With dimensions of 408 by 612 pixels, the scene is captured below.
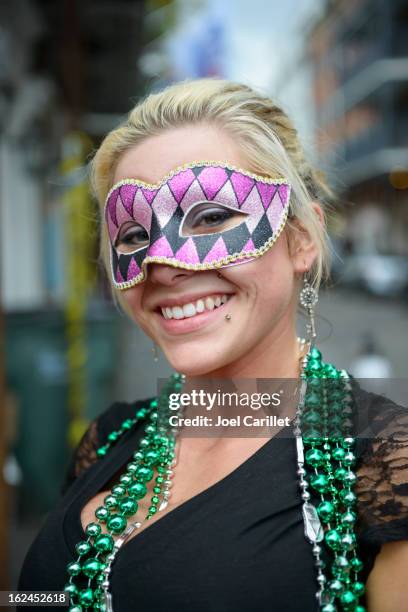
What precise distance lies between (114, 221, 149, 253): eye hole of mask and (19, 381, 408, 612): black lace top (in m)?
0.52

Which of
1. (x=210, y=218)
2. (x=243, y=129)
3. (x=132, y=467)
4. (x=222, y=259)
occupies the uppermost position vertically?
(x=243, y=129)

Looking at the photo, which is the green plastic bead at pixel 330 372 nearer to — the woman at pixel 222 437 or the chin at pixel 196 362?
the woman at pixel 222 437

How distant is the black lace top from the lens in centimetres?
111

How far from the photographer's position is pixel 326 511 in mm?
1162

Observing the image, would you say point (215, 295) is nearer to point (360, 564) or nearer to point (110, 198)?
point (110, 198)

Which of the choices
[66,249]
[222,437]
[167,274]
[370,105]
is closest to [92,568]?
[222,437]

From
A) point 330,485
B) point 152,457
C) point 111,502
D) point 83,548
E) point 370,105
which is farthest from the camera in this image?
point 370,105

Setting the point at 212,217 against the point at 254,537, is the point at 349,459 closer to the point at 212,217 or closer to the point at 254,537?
the point at 254,537

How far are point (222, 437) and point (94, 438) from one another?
47 centimetres

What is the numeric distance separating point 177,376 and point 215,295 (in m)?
0.41

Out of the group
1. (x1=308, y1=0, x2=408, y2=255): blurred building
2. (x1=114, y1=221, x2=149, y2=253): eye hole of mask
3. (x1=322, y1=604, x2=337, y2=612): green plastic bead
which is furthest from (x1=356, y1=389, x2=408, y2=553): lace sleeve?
(x1=308, y1=0, x2=408, y2=255): blurred building

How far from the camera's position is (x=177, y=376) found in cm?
169

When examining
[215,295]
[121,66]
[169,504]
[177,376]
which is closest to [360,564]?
[169,504]

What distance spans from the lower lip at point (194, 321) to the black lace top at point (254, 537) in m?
0.28
